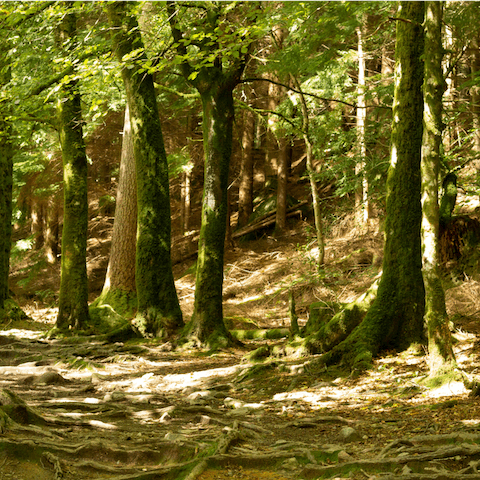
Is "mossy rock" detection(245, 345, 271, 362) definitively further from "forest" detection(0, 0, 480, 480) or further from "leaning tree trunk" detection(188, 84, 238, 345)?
"leaning tree trunk" detection(188, 84, 238, 345)

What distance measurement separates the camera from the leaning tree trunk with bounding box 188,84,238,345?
37.1ft

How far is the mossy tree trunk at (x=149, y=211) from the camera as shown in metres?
12.4

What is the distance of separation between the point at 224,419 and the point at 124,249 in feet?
30.3

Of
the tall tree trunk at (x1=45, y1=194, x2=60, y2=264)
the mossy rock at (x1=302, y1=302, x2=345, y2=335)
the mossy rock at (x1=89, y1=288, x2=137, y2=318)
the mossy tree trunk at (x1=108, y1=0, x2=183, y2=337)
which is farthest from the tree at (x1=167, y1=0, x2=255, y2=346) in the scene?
the tall tree trunk at (x1=45, y1=194, x2=60, y2=264)

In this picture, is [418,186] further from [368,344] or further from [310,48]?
[310,48]

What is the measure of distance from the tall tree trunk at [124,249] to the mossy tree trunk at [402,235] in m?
7.42

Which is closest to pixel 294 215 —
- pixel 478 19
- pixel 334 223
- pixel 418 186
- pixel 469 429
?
pixel 334 223

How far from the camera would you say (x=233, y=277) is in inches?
770

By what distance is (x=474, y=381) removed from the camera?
6.56m

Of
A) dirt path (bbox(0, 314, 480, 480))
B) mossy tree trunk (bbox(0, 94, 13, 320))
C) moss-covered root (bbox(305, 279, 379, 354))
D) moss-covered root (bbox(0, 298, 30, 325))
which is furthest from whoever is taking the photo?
mossy tree trunk (bbox(0, 94, 13, 320))

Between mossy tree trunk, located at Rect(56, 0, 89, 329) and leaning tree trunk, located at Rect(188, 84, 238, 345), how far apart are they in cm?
320

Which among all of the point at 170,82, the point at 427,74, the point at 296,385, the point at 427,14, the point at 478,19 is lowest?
the point at 296,385

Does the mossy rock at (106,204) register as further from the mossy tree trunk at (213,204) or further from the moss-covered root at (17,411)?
the moss-covered root at (17,411)

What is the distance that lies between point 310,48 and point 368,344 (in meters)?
7.27
